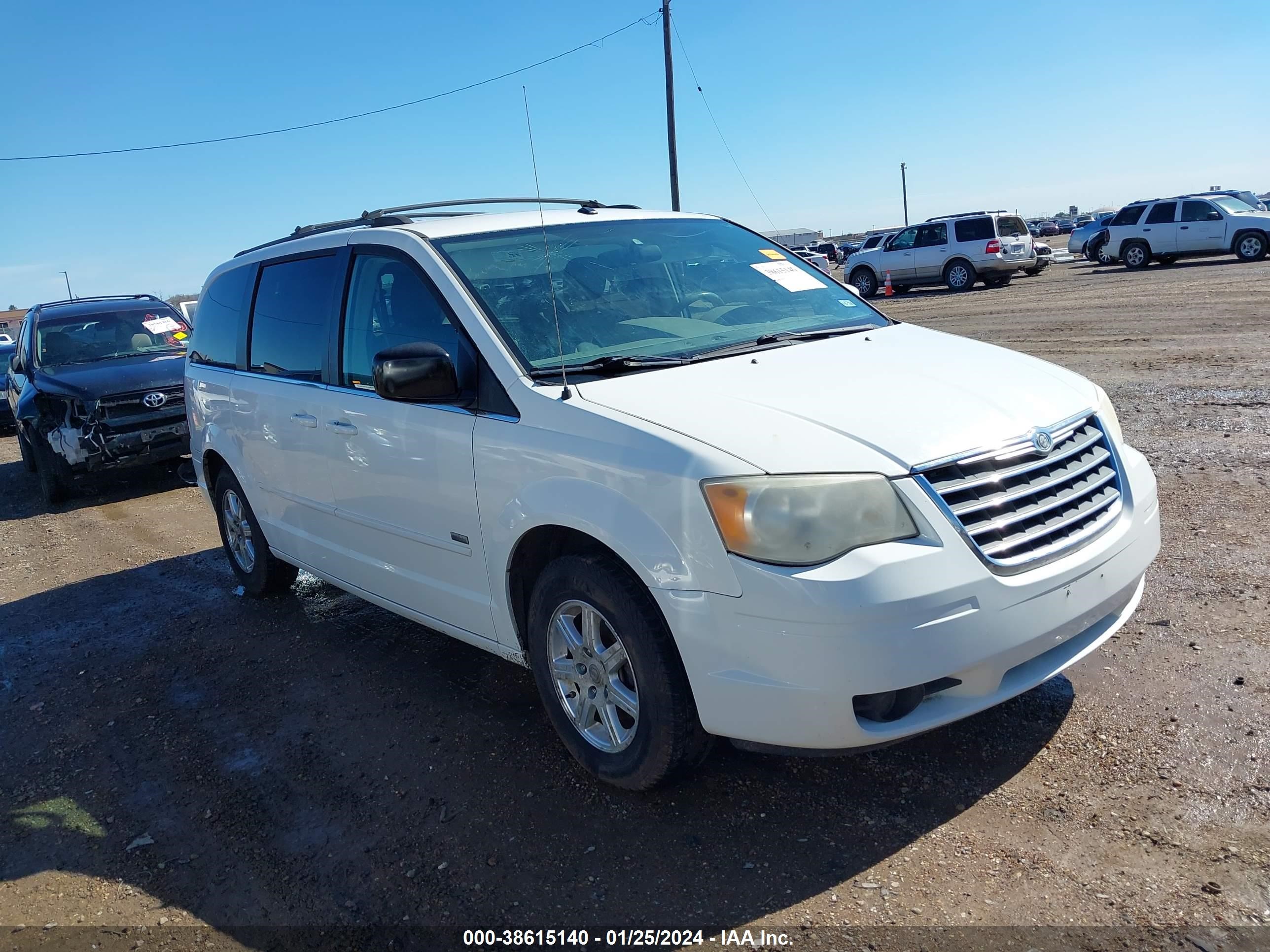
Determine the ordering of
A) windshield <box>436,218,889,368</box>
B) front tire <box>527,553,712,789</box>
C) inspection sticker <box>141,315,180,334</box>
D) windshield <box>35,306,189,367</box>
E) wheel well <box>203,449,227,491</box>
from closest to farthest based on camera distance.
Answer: front tire <box>527,553,712,789</box> < windshield <box>436,218,889,368</box> < wheel well <box>203,449,227,491</box> < windshield <box>35,306,189,367</box> < inspection sticker <box>141,315,180,334</box>

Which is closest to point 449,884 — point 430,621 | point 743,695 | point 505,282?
point 743,695

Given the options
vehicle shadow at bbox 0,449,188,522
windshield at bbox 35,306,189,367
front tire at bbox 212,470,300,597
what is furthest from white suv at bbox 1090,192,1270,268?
front tire at bbox 212,470,300,597

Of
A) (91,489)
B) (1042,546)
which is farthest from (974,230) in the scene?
(1042,546)

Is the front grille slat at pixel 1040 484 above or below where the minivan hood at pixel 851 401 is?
below

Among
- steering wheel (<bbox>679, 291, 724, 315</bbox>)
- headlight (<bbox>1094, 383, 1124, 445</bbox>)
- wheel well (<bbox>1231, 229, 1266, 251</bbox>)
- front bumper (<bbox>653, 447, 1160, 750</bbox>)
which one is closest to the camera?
front bumper (<bbox>653, 447, 1160, 750</bbox>)

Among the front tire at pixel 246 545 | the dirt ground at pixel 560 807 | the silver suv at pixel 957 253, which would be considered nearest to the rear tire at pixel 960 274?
the silver suv at pixel 957 253

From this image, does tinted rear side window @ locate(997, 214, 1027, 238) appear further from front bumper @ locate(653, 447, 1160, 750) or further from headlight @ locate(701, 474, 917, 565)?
headlight @ locate(701, 474, 917, 565)

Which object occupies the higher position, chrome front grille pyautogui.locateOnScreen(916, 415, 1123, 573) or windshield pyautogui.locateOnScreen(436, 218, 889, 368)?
windshield pyautogui.locateOnScreen(436, 218, 889, 368)

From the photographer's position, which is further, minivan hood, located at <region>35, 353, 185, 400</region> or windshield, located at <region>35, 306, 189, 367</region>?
windshield, located at <region>35, 306, 189, 367</region>

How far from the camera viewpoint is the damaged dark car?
9508 mm

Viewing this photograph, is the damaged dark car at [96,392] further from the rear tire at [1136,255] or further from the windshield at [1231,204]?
the windshield at [1231,204]

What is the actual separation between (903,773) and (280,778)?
2.27 metres

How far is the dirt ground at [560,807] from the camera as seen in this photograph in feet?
8.91

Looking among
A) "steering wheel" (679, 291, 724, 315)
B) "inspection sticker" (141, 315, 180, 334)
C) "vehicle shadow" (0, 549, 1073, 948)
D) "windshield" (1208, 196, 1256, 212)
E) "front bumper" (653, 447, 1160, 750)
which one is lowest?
"vehicle shadow" (0, 549, 1073, 948)
